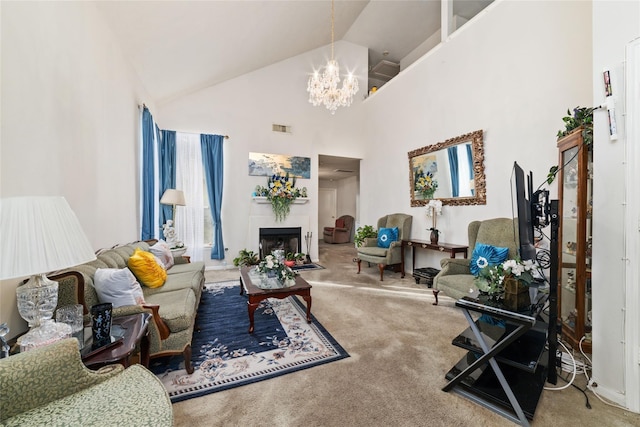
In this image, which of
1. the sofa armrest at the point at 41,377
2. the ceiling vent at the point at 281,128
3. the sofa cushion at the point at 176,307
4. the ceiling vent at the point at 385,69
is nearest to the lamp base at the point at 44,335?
the sofa armrest at the point at 41,377

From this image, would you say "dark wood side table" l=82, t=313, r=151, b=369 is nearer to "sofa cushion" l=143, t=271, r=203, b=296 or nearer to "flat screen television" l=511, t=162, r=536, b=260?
"sofa cushion" l=143, t=271, r=203, b=296

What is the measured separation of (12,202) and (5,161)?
2.09ft

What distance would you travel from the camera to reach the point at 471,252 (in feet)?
11.2

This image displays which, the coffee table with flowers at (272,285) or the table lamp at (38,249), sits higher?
the table lamp at (38,249)

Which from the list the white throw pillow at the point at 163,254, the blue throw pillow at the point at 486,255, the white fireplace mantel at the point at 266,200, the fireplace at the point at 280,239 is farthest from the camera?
the fireplace at the point at 280,239

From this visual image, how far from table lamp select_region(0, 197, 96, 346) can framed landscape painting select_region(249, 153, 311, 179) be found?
14.4 feet

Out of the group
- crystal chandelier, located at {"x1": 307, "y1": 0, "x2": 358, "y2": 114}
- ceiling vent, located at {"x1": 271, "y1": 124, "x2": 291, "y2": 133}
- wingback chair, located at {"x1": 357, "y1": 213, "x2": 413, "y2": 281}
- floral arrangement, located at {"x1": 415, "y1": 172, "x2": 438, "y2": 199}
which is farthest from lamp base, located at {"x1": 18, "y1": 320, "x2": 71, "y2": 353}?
ceiling vent, located at {"x1": 271, "y1": 124, "x2": 291, "y2": 133}

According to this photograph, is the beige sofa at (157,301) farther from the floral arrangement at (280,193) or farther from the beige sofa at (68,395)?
the floral arrangement at (280,193)

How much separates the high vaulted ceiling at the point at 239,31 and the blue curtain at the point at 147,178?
67 cm

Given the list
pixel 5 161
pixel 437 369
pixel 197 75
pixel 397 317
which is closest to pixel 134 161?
pixel 197 75

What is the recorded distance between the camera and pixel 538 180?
9.84 feet

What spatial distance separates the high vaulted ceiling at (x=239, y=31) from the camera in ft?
9.11

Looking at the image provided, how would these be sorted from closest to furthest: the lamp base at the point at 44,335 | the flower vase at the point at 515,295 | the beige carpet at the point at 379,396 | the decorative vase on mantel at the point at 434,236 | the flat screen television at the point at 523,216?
the lamp base at the point at 44,335 → the beige carpet at the point at 379,396 → the flower vase at the point at 515,295 → the flat screen television at the point at 523,216 → the decorative vase on mantel at the point at 434,236

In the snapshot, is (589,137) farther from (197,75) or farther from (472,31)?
(197,75)
